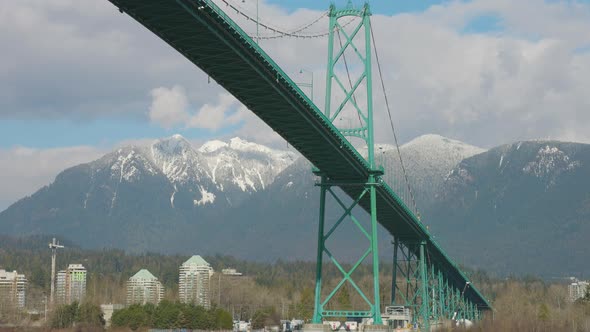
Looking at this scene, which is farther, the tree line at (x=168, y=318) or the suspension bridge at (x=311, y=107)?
the tree line at (x=168, y=318)

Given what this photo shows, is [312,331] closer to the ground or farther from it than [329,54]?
closer to the ground

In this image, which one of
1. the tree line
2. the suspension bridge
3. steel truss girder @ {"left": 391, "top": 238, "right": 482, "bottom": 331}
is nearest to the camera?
the suspension bridge

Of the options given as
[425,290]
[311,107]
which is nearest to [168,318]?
[425,290]

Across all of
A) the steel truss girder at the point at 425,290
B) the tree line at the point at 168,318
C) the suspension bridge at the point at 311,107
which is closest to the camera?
the suspension bridge at the point at 311,107

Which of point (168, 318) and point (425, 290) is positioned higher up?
point (425, 290)

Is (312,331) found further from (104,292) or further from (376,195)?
(104,292)

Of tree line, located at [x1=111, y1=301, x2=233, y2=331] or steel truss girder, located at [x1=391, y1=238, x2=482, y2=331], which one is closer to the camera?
steel truss girder, located at [x1=391, y1=238, x2=482, y2=331]

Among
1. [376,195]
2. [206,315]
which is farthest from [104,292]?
[376,195]

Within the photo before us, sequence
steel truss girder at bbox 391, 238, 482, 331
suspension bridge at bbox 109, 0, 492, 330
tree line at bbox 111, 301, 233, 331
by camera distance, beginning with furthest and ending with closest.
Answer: tree line at bbox 111, 301, 233, 331 → steel truss girder at bbox 391, 238, 482, 331 → suspension bridge at bbox 109, 0, 492, 330

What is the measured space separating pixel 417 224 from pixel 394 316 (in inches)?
340

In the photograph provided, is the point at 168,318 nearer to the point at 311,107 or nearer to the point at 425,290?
the point at 425,290

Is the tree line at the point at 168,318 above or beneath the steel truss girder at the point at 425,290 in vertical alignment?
beneath

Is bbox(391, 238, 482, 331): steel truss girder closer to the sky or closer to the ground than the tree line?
closer to the sky

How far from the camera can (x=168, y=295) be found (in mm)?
180375
